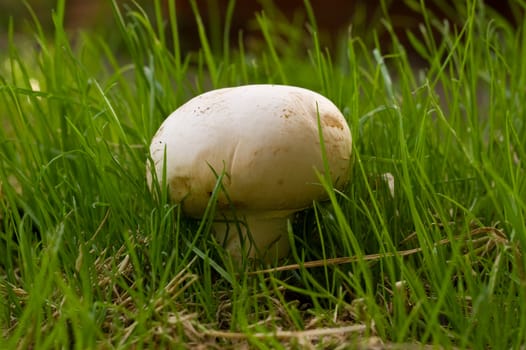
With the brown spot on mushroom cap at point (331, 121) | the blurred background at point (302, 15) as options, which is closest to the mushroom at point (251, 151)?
the brown spot on mushroom cap at point (331, 121)

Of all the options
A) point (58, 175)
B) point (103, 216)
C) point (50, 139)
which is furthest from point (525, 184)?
point (50, 139)

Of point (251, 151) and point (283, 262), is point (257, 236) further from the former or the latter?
point (251, 151)

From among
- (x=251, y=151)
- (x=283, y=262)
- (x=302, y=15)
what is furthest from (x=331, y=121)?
(x=302, y=15)

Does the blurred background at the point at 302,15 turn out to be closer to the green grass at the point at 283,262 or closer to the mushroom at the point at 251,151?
the green grass at the point at 283,262

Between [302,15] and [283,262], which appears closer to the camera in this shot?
[283,262]

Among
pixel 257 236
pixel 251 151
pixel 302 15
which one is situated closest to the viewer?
pixel 251 151

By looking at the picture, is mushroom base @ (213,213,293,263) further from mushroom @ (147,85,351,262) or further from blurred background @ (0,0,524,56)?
blurred background @ (0,0,524,56)
